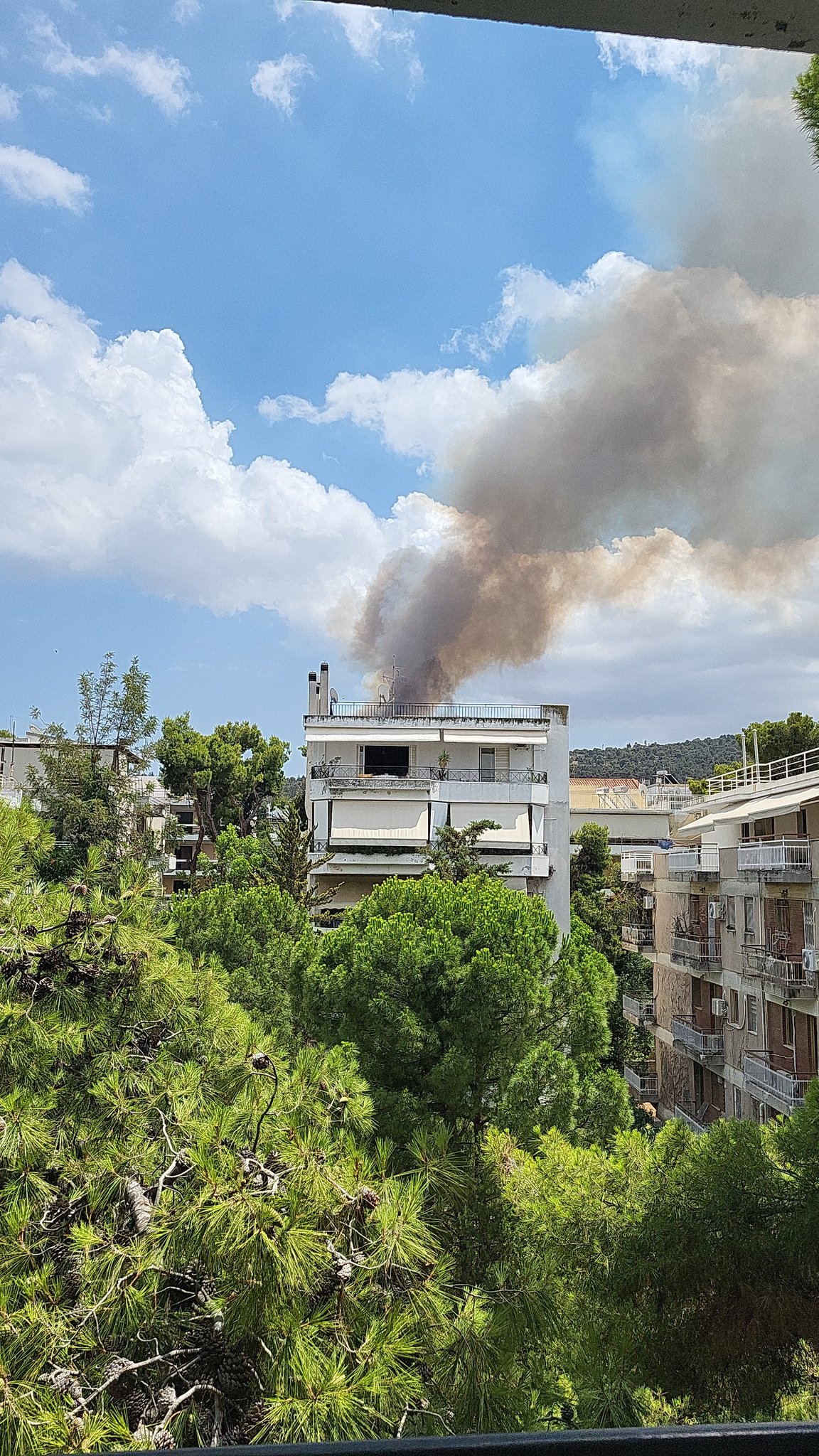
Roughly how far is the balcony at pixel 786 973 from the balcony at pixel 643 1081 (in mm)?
5630

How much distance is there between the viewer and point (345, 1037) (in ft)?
22.1

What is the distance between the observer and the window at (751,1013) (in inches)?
488

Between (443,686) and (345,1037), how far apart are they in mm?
23613

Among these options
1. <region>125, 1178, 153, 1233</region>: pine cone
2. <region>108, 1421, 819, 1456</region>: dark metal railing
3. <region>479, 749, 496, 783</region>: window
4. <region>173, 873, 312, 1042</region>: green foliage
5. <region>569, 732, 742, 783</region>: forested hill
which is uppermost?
<region>569, 732, 742, 783</region>: forested hill

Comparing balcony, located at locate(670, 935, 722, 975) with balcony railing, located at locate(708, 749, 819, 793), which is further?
balcony, located at locate(670, 935, 722, 975)

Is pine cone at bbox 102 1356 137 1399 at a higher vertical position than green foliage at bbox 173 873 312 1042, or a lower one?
lower

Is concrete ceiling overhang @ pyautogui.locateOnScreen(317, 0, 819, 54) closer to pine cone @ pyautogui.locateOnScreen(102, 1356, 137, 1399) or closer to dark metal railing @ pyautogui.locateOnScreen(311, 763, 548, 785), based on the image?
pine cone @ pyautogui.locateOnScreen(102, 1356, 137, 1399)

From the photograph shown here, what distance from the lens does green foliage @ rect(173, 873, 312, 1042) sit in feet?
26.4

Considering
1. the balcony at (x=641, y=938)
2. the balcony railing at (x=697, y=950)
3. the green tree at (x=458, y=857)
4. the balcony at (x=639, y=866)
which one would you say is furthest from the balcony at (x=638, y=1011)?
the green tree at (x=458, y=857)

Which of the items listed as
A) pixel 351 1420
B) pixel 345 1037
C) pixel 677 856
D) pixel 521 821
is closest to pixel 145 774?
pixel 521 821

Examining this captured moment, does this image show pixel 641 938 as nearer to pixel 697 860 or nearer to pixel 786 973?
pixel 697 860

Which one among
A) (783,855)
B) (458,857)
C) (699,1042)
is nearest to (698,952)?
(699,1042)

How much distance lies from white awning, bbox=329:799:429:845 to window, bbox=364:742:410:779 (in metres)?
0.96

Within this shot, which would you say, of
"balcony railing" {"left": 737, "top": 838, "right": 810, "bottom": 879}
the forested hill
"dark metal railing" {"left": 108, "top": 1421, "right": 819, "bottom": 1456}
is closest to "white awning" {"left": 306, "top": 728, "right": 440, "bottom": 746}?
"balcony railing" {"left": 737, "top": 838, "right": 810, "bottom": 879}
